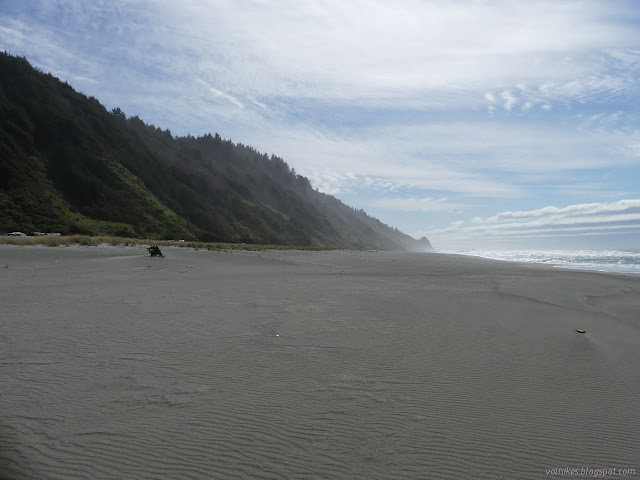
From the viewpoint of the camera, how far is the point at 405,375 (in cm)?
527

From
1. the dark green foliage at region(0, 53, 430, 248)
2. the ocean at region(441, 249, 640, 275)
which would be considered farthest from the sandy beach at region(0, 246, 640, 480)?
the dark green foliage at region(0, 53, 430, 248)

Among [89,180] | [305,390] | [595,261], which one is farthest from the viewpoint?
[89,180]

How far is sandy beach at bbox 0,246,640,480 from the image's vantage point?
3305 mm

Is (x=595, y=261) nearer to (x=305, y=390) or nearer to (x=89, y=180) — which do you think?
(x=305, y=390)

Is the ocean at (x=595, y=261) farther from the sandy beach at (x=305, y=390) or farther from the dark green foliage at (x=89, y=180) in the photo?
the dark green foliage at (x=89, y=180)

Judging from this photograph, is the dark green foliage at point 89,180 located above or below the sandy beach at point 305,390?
above

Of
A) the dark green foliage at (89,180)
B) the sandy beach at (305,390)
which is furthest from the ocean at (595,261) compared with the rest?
the dark green foliage at (89,180)

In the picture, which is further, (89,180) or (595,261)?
(89,180)

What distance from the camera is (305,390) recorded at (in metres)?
4.64

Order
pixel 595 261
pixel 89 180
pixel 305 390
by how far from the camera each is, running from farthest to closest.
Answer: pixel 89 180
pixel 595 261
pixel 305 390

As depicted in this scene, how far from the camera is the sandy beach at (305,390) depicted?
10.8 feet

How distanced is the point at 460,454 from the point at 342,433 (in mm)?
1038

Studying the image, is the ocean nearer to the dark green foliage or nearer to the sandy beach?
the sandy beach

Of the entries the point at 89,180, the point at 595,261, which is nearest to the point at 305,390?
the point at 595,261
